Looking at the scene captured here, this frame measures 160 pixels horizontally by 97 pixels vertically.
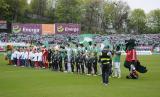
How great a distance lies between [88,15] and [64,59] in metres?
98.0

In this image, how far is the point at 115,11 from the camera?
139125 mm

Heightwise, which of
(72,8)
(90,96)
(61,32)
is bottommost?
(90,96)

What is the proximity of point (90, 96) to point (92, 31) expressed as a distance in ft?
360

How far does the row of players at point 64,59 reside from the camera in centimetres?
2961

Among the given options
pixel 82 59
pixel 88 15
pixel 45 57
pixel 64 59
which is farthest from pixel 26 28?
pixel 82 59

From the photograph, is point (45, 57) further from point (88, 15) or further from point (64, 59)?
point (88, 15)

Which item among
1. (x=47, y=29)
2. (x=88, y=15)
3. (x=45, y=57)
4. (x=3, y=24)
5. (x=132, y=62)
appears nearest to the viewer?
(x=132, y=62)

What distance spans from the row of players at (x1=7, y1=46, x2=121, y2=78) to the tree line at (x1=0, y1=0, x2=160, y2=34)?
7074 cm

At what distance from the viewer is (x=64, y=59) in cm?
3331

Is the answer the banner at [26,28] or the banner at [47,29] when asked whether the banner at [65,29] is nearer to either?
the banner at [47,29]

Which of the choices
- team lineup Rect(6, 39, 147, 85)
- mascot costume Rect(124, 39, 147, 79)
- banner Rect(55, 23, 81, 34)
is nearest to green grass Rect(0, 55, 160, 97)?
team lineup Rect(6, 39, 147, 85)

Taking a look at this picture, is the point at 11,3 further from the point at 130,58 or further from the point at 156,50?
the point at 130,58

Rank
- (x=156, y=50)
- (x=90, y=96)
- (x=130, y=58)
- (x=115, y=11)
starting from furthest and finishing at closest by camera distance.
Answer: (x=115, y=11)
(x=156, y=50)
(x=130, y=58)
(x=90, y=96)

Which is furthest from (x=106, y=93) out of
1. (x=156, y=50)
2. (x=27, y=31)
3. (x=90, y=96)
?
(x=27, y=31)
